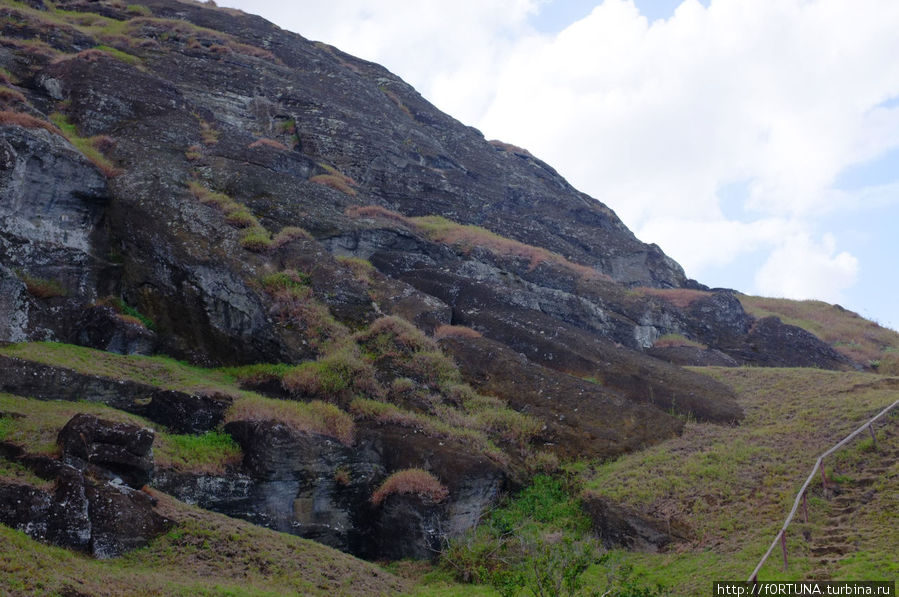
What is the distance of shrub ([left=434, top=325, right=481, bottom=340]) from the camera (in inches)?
876

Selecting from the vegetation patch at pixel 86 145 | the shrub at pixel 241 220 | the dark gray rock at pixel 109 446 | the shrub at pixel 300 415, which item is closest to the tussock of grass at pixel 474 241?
the shrub at pixel 241 220

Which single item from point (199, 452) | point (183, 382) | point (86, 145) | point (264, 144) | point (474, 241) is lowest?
point (199, 452)

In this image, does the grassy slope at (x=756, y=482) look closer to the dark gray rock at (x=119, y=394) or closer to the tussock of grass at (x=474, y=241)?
the dark gray rock at (x=119, y=394)

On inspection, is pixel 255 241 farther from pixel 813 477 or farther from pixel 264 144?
pixel 813 477

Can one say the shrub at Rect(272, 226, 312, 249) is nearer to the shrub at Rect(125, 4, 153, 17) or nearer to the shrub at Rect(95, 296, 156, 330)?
the shrub at Rect(95, 296, 156, 330)

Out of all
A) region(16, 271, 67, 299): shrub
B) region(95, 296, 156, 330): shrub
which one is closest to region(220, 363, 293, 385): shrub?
region(95, 296, 156, 330): shrub

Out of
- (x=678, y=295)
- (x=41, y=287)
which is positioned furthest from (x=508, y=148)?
(x=41, y=287)

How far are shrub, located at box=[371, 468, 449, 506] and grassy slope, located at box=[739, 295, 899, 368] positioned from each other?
23.7m

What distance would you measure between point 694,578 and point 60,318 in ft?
57.1

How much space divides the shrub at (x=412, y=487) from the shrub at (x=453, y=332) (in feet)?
23.2

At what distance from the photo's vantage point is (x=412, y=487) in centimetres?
1531

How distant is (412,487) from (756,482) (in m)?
8.42

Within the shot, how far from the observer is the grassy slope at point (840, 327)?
104 feet

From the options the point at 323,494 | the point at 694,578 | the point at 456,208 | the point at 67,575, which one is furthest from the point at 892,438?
the point at 456,208
